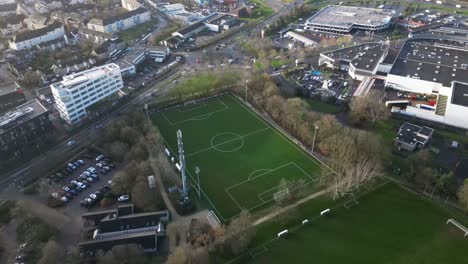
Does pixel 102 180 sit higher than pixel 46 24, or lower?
lower

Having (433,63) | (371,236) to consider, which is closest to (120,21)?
(433,63)

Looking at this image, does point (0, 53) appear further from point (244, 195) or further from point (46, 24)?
point (244, 195)

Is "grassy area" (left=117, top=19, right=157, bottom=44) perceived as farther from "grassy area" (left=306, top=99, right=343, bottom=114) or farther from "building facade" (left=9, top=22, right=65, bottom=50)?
"grassy area" (left=306, top=99, right=343, bottom=114)

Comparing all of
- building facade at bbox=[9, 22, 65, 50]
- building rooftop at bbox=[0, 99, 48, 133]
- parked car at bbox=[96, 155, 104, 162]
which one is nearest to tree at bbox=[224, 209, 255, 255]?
parked car at bbox=[96, 155, 104, 162]

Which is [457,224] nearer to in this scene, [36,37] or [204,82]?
[204,82]

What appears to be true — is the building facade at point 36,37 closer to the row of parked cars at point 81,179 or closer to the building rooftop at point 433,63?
the row of parked cars at point 81,179

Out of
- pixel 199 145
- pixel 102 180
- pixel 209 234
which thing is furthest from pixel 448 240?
pixel 102 180

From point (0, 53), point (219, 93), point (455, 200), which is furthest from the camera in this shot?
point (0, 53)
